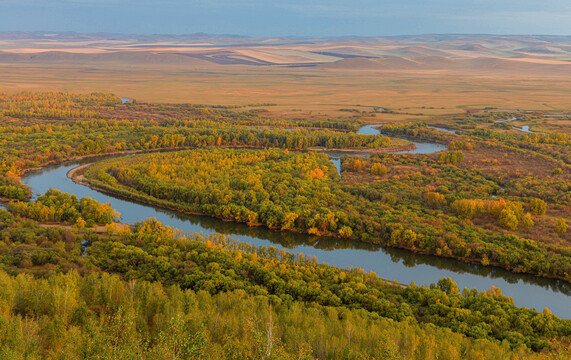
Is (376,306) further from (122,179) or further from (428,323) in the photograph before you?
(122,179)

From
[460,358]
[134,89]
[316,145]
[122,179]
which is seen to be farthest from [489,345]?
[134,89]

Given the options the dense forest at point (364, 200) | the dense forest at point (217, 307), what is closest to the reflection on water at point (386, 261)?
the dense forest at point (364, 200)

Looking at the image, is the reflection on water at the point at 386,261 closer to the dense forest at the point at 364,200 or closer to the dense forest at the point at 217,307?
the dense forest at the point at 364,200

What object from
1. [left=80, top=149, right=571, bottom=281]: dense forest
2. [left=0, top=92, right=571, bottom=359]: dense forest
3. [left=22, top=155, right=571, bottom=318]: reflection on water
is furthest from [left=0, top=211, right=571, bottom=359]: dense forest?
[left=80, top=149, right=571, bottom=281]: dense forest

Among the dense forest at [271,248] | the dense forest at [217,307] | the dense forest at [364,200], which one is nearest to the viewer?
the dense forest at [217,307]

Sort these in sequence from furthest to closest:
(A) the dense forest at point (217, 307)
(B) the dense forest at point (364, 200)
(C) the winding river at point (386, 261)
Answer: (B) the dense forest at point (364, 200) → (C) the winding river at point (386, 261) → (A) the dense forest at point (217, 307)

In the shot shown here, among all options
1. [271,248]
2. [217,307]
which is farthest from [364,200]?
[217,307]

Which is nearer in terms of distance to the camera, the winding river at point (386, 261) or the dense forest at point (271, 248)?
the dense forest at point (271, 248)

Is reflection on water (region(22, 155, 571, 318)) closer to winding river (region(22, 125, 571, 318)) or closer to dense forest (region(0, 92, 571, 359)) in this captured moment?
winding river (region(22, 125, 571, 318))
